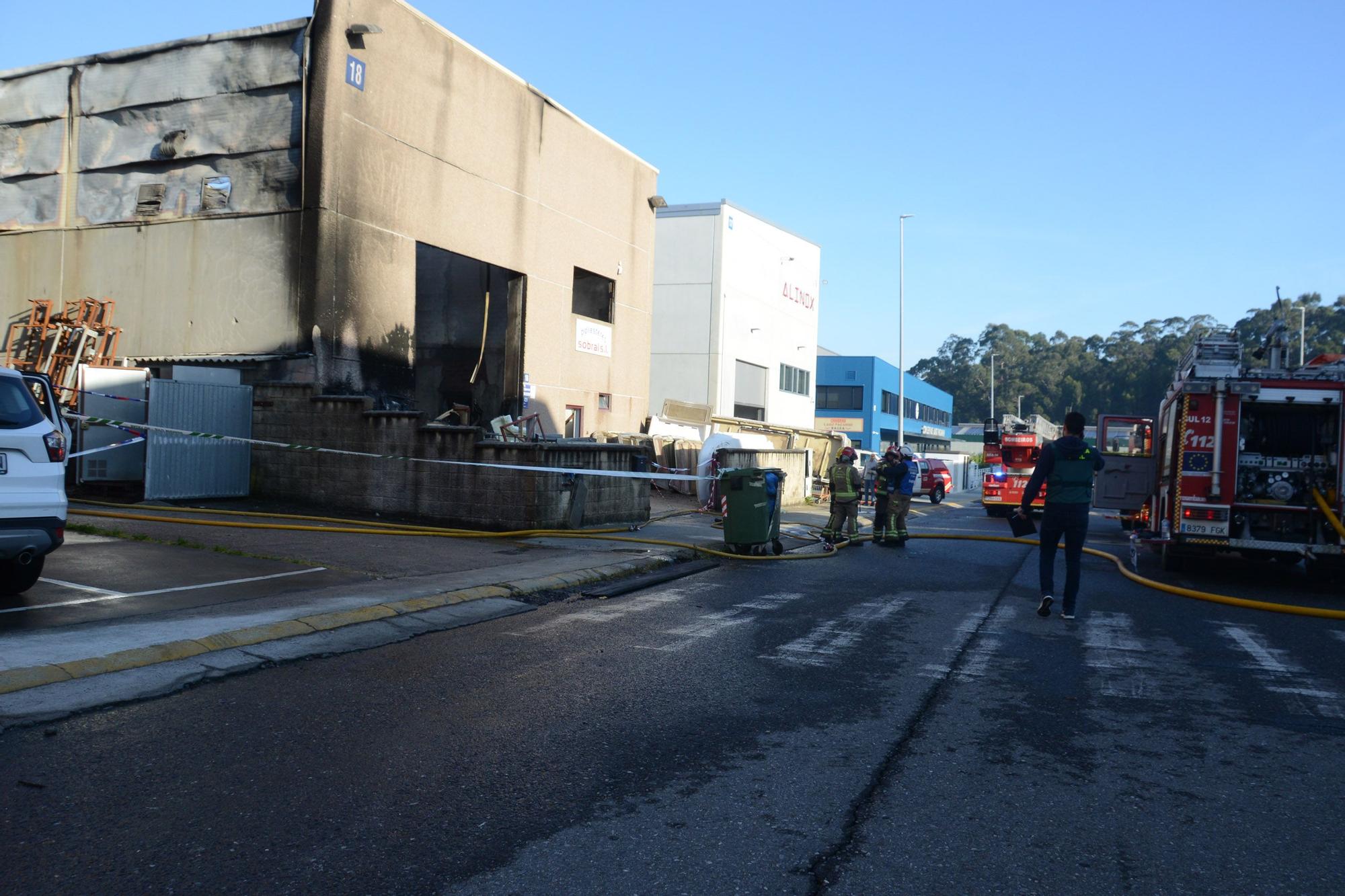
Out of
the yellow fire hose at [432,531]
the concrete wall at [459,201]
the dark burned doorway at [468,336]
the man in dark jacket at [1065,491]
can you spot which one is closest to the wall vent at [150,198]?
the concrete wall at [459,201]

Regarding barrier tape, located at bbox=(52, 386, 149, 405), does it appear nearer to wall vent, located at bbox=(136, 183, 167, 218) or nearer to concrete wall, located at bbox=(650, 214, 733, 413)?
wall vent, located at bbox=(136, 183, 167, 218)

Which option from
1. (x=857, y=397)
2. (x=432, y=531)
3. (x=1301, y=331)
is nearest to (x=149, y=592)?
(x=432, y=531)

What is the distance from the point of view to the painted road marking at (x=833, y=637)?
713cm

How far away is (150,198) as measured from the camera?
18422 millimetres

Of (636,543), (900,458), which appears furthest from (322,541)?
(900,458)

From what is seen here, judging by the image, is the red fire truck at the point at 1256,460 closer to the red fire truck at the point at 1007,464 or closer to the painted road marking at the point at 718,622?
the painted road marking at the point at 718,622

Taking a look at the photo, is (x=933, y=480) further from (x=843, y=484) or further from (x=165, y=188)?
(x=165, y=188)

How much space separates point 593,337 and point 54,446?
58.9ft

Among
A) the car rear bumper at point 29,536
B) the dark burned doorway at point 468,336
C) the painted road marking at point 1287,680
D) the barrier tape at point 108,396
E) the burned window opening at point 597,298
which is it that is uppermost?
the burned window opening at point 597,298

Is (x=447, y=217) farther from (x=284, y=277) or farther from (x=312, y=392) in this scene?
(x=312, y=392)

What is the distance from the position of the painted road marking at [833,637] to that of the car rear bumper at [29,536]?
5.30 metres

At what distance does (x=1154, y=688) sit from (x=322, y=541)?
940cm

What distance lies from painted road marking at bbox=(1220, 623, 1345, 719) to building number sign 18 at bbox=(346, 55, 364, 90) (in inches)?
617

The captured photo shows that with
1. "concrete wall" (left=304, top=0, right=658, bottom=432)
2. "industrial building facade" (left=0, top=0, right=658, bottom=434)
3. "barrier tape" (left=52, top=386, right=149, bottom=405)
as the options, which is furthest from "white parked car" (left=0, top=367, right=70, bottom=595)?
"concrete wall" (left=304, top=0, right=658, bottom=432)
